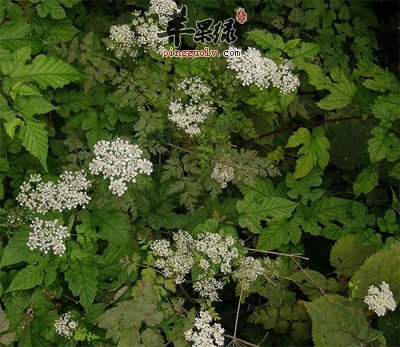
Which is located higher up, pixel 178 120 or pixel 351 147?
pixel 178 120

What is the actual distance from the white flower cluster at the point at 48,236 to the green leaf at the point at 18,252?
0.06 m

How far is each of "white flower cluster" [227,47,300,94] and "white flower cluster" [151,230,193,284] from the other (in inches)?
38.2

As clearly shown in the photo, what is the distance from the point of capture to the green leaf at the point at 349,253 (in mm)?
3109

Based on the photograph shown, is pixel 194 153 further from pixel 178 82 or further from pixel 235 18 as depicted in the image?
pixel 235 18

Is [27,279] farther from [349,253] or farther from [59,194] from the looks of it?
[349,253]

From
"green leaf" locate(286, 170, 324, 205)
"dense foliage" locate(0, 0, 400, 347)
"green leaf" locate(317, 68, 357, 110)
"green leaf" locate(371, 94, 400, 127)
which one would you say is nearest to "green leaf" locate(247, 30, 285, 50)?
"dense foliage" locate(0, 0, 400, 347)

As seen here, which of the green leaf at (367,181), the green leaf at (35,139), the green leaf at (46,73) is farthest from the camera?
the green leaf at (367,181)

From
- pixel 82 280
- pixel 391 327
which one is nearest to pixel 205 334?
pixel 82 280

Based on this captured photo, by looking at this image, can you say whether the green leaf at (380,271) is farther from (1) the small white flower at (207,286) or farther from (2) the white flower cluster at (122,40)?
(2) the white flower cluster at (122,40)

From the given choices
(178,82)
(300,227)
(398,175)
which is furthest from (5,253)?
(398,175)

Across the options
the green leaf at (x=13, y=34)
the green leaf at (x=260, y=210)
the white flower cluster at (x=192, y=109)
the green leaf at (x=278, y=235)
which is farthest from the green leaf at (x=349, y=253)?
the green leaf at (x=13, y=34)

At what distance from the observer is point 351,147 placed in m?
3.50

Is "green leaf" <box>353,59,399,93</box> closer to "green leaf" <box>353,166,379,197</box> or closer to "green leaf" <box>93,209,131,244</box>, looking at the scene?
"green leaf" <box>353,166,379,197</box>

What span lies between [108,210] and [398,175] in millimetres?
1683
